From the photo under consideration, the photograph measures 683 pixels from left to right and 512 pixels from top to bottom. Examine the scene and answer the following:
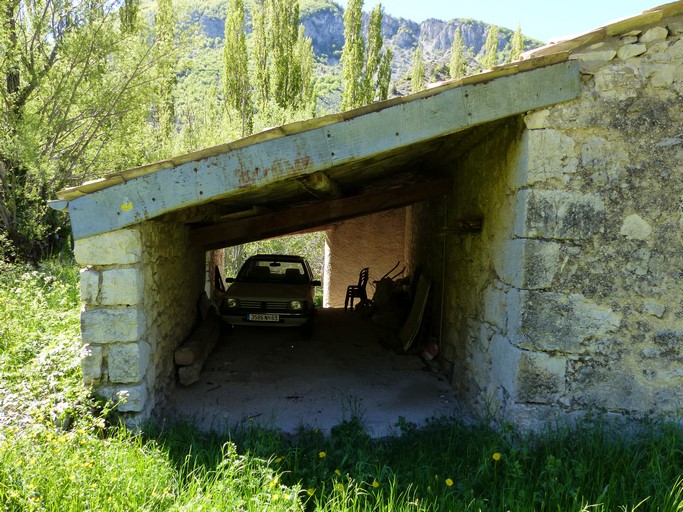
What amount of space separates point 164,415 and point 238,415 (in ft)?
2.22

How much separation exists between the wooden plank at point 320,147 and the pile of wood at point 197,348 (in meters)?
2.13

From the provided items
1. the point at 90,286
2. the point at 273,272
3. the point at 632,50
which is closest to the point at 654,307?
the point at 632,50

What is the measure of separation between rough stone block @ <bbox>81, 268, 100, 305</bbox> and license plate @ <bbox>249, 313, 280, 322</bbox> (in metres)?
3.90

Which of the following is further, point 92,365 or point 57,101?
point 57,101

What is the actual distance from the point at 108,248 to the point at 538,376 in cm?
334

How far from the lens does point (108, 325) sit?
4.01 metres

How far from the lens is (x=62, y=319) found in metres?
5.79

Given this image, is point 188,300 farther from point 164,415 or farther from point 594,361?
point 594,361

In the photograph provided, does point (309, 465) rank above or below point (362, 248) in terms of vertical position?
below

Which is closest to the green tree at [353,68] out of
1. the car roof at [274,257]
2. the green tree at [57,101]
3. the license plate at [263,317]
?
the green tree at [57,101]

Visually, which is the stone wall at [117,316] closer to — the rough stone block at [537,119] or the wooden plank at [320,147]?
the wooden plank at [320,147]

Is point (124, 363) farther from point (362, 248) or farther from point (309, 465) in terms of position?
point (362, 248)

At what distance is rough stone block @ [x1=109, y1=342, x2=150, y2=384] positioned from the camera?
4.02 meters

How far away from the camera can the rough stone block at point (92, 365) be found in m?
4.00
